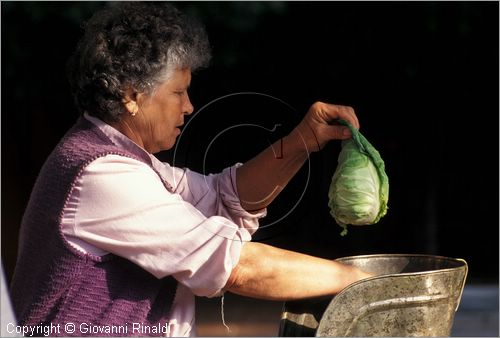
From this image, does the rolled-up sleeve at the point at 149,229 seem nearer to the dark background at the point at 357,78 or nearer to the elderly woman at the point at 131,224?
the elderly woman at the point at 131,224

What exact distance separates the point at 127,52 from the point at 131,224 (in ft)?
1.64

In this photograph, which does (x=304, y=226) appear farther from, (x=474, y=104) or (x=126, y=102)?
(x=126, y=102)

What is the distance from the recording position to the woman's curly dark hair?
2.39 meters

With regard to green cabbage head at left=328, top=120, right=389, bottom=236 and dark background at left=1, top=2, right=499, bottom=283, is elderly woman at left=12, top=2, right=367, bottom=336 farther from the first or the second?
dark background at left=1, top=2, right=499, bottom=283

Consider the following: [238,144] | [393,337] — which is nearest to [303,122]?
[238,144]

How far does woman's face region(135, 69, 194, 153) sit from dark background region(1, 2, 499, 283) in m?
2.59

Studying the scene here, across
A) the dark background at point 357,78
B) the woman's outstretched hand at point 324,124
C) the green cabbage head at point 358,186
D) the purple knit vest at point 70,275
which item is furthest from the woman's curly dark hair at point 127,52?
the dark background at point 357,78

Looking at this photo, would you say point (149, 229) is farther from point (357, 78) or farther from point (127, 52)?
point (357, 78)

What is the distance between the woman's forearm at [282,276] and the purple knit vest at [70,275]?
240 millimetres

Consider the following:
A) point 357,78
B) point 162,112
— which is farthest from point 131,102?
point 357,78

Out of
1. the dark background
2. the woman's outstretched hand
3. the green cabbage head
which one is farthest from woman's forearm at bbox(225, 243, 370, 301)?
the dark background

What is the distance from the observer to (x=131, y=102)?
2443mm

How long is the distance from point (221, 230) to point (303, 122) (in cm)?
62

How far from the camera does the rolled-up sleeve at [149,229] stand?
218 centimetres
